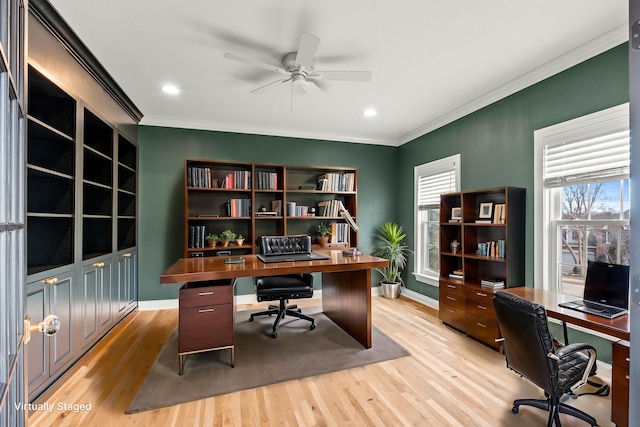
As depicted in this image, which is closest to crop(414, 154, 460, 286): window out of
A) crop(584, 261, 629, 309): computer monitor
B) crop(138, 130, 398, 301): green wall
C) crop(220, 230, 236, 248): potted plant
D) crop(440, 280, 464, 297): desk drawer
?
crop(440, 280, 464, 297): desk drawer

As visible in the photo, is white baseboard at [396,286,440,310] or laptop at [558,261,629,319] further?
white baseboard at [396,286,440,310]

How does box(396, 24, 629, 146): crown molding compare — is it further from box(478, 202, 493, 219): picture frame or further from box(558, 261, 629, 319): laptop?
box(558, 261, 629, 319): laptop

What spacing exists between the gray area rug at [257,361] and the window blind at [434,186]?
78.8 inches

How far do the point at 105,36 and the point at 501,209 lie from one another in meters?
3.69

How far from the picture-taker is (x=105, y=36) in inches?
86.5

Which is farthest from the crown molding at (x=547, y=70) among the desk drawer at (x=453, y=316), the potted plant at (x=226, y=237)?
the potted plant at (x=226, y=237)

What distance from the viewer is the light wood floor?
181 centimetres

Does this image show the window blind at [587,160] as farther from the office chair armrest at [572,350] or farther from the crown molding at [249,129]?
the crown molding at [249,129]

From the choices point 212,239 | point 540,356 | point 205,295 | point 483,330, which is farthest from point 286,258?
point 483,330

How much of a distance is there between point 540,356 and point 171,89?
377cm

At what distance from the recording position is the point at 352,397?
2043mm

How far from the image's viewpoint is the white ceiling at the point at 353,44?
1918mm

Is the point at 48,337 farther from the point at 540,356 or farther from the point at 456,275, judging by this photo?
the point at 456,275

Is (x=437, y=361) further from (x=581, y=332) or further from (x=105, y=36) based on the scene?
(x=105, y=36)
